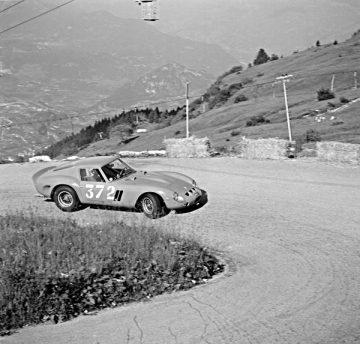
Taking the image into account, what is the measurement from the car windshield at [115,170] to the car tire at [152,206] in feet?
3.70

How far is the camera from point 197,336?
8.05 m

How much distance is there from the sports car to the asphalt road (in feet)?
1.29

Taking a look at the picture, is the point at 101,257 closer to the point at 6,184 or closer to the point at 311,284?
the point at 311,284

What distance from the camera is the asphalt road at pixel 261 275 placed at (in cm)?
820

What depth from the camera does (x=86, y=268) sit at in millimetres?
10289

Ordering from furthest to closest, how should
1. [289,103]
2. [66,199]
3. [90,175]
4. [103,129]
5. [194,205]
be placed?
[103,129], [289,103], [66,199], [90,175], [194,205]

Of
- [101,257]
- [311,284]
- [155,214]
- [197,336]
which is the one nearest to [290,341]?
[197,336]

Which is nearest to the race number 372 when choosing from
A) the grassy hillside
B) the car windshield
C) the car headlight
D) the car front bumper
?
the car windshield

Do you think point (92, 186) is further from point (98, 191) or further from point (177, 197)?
point (177, 197)

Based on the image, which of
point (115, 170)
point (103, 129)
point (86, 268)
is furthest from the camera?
point (103, 129)

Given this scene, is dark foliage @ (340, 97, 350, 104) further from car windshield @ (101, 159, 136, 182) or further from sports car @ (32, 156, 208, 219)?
car windshield @ (101, 159, 136, 182)

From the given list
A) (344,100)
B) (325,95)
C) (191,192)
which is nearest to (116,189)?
(191,192)

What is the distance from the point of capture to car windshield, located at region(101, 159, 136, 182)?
1579cm

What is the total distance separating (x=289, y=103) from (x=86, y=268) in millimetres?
54006
